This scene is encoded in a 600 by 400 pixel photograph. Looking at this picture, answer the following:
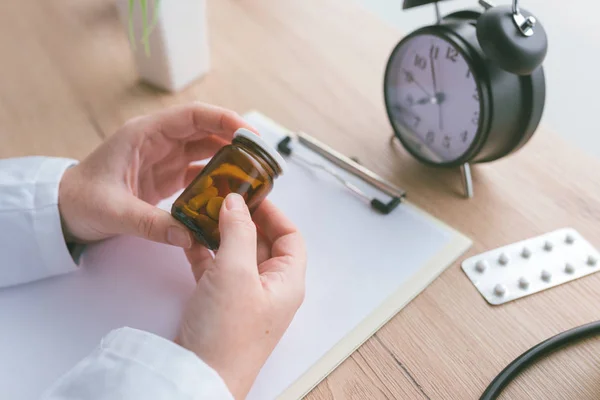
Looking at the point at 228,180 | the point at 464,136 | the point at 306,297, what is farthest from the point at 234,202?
the point at 464,136

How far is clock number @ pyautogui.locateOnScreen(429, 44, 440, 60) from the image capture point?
0.55 meters

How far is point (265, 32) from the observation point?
2.71ft

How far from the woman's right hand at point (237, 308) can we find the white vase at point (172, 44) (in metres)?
0.32

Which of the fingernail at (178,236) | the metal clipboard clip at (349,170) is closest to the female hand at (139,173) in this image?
the fingernail at (178,236)

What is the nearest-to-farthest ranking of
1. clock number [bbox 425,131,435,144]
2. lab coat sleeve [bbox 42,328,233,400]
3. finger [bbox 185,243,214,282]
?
lab coat sleeve [bbox 42,328,233,400] → finger [bbox 185,243,214,282] → clock number [bbox 425,131,435,144]

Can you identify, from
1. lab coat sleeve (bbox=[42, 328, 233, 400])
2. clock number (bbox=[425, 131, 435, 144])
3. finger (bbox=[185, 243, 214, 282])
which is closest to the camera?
lab coat sleeve (bbox=[42, 328, 233, 400])

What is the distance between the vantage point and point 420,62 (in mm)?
575

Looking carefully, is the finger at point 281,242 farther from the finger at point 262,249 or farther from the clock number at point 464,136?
the clock number at point 464,136

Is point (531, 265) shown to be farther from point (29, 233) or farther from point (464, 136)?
point (29, 233)

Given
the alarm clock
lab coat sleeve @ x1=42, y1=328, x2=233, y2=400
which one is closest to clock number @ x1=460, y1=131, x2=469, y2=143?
the alarm clock

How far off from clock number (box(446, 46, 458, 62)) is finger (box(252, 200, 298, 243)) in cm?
24

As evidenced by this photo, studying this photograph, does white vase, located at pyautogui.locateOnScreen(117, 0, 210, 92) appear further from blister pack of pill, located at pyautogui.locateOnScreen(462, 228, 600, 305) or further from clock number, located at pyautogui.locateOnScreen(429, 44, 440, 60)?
blister pack of pill, located at pyautogui.locateOnScreen(462, 228, 600, 305)

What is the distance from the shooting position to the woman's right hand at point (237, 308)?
0.39 m

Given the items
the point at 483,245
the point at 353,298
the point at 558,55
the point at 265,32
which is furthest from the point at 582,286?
the point at 265,32
